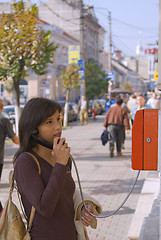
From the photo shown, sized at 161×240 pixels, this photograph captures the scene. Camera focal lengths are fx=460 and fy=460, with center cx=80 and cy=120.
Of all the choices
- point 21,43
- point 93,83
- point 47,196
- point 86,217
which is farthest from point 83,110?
point 47,196

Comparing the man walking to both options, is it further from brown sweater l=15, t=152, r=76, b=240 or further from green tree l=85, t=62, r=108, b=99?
brown sweater l=15, t=152, r=76, b=240

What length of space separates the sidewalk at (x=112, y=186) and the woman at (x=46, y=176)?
6.82 ft

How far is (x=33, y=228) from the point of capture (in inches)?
102

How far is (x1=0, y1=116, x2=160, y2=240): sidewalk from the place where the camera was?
5.82 m

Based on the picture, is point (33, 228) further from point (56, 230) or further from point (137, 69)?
point (137, 69)

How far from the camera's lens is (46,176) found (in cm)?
257

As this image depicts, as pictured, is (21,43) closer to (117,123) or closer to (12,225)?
(117,123)

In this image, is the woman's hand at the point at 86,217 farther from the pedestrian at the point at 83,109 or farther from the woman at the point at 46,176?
the pedestrian at the point at 83,109

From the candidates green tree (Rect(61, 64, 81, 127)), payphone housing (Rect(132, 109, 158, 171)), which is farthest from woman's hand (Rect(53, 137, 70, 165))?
green tree (Rect(61, 64, 81, 127))

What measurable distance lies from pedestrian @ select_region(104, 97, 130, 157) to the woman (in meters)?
10.2

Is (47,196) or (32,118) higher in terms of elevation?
(32,118)

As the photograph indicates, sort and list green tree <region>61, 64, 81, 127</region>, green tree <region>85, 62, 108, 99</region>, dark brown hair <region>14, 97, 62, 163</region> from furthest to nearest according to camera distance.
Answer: green tree <region>85, 62, 108, 99</region>, green tree <region>61, 64, 81, 127</region>, dark brown hair <region>14, 97, 62, 163</region>

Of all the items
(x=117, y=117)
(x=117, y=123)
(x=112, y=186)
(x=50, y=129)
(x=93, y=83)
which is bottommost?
(x=112, y=186)

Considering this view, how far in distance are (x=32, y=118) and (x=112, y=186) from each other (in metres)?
6.34
